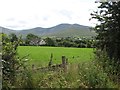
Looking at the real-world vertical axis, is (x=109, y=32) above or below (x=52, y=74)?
above

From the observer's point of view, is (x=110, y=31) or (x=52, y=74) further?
(x=110, y=31)

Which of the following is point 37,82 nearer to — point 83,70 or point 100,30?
point 83,70

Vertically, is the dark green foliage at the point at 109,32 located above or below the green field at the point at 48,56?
above

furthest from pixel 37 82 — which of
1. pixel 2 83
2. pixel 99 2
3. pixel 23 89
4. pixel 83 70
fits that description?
pixel 99 2

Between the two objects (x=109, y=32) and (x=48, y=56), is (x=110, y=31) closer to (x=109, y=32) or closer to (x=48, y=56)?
(x=109, y=32)

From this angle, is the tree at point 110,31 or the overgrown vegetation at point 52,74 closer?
the overgrown vegetation at point 52,74

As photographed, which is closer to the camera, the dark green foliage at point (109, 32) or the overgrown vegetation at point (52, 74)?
the overgrown vegetation at point (52, 74)

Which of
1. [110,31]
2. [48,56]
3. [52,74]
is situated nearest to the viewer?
[52,74]

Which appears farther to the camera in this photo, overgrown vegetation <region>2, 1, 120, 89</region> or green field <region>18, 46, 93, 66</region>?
green field <region>18, 46, 93, 66</region>

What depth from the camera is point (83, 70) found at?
729 centimetres

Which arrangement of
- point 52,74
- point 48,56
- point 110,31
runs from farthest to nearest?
1. point 48,56
2. point 110,31
3. point 52,74

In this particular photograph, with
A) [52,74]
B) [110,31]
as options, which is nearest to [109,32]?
[110,31]

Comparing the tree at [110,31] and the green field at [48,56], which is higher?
the tree at [110,31]

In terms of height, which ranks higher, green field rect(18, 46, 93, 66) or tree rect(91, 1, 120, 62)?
tree rect(91, 1, 120, 62)
